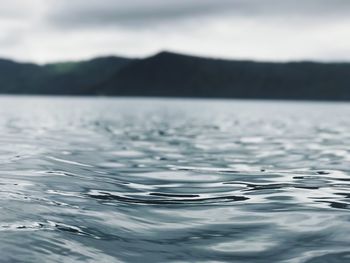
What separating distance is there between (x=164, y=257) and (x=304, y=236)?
7.75 ft

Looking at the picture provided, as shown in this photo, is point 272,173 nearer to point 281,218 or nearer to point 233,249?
point 281,218

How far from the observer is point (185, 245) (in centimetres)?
770

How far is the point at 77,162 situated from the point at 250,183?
598 centimetres

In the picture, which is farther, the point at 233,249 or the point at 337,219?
the point at 337,219

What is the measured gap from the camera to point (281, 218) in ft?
30.6

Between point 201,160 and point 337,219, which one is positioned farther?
point 201,160

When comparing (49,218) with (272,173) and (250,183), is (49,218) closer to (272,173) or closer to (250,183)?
(250,183)

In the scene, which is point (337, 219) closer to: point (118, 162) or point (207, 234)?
point (207, 234)

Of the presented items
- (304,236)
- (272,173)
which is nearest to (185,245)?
(304,236)

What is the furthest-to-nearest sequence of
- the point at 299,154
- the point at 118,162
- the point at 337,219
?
1. the point at 299,154
2. the point at 118,162
3. the point at 337,219

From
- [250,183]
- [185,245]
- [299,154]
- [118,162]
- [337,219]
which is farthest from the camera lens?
[299,154]

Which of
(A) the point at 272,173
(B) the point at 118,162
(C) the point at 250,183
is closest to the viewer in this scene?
(C) the point at 250,183

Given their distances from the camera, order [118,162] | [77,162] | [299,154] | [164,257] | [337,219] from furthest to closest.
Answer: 1. [299,154]
2. [118,162]
3. [77,162]
4. [337,219]
5. [164,257]

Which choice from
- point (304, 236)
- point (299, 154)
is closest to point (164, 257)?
point (304, 236)
